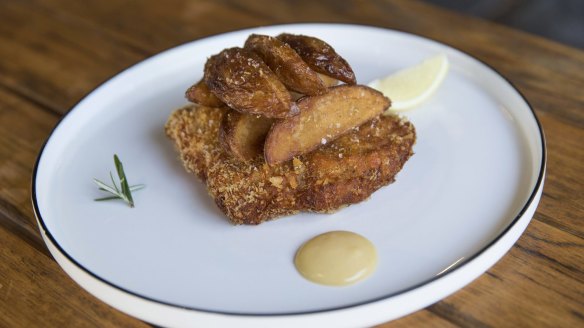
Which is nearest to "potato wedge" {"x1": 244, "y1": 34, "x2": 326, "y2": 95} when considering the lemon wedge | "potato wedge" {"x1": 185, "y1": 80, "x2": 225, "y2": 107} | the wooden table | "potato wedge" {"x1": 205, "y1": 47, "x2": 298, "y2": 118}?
"potato wedge" {"x1": 205, "y1": 47, "x2": 298, "y2": 118}

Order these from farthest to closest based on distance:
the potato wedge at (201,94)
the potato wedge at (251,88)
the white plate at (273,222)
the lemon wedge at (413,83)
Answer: the lemon wedge at (413,83), the potato wedge at (201,94), the potato wedge at (251,88), the white plate at (273,222)

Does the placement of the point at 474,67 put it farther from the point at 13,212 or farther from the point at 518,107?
the point at 13,212

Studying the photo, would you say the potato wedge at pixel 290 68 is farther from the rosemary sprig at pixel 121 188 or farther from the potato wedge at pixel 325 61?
the rosemary sprig at pixel 121 188

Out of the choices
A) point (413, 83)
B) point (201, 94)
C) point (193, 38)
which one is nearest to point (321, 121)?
point (201, 94)

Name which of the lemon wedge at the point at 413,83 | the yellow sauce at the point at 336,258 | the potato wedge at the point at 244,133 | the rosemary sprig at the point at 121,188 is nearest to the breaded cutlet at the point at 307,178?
the potato wedge at the point at 244,133

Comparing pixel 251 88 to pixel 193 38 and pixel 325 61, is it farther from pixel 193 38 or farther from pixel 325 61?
pixel 193 38

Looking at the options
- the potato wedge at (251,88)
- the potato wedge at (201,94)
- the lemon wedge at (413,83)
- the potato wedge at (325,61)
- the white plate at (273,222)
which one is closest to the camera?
the white plate at (273,222)

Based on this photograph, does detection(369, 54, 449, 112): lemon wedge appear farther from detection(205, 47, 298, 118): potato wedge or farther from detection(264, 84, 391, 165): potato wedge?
detection(205, 47, 298, 118): potato wedge
